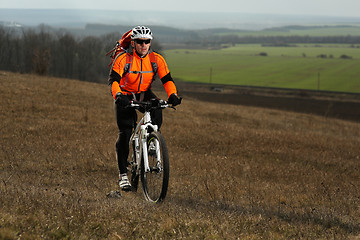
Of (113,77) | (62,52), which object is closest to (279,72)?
(62,52)

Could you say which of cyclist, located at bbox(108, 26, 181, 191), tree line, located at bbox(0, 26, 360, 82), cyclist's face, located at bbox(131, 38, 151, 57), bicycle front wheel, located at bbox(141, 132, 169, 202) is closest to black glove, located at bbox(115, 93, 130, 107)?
cyclist, located at bbox(108, 26, 181, 191)

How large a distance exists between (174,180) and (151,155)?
2.75 metres

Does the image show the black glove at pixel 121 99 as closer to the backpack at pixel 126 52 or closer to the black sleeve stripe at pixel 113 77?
the black sleeve stripe at pixel 113 77

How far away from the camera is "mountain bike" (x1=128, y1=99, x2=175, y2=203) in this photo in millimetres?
6129

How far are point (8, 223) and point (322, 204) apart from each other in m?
5.78

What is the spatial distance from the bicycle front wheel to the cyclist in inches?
24.3

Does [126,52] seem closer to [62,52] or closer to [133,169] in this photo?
[133,169]

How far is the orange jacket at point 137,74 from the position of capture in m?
6.71

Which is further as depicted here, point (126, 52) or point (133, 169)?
point (133, 169)

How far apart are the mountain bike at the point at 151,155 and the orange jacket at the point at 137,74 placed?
1.44ft

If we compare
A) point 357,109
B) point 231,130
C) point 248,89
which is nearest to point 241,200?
point 231,130

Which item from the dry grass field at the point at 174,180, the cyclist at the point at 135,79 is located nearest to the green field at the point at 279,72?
the dry grass field at the point at 174,180

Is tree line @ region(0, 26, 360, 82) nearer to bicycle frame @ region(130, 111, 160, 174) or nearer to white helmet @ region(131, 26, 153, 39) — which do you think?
bicycle frame @ region(130, 111, 160, 174)

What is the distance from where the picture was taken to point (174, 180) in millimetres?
9180
